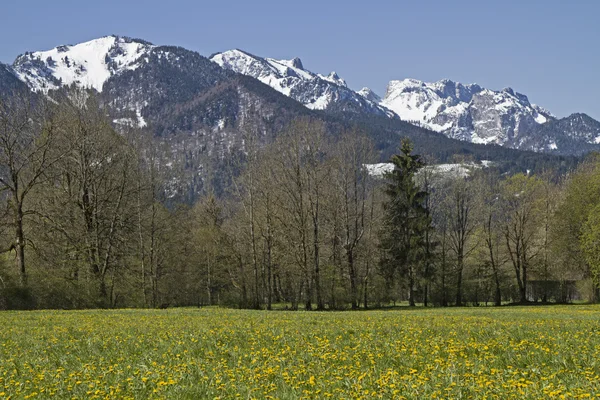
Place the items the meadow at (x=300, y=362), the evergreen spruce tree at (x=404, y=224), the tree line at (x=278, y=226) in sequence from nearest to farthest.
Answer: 1. the meadow at (x=300, y=362)
2. the tree line at (x=278, y=226)
3. the evergreen spruce tree at (x=404, y=224)

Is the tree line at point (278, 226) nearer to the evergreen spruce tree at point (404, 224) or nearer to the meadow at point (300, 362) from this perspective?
the evergreen spruce tree at point (404, 224)

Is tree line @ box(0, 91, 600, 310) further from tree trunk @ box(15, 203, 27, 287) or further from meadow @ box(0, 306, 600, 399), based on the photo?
meadow @ box(0, 306, 600, 399)

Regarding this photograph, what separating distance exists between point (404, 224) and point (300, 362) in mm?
48756

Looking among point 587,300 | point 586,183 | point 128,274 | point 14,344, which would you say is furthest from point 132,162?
point 587,300

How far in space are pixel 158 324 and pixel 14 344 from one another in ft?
17.3

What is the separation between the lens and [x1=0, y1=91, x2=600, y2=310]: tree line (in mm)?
37500

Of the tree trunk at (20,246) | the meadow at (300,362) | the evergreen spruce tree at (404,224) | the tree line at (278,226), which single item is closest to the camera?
the meadow at (300,362)

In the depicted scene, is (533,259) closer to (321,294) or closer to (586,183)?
(586,183)

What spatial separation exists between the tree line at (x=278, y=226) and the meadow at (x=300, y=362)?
65.1 feet

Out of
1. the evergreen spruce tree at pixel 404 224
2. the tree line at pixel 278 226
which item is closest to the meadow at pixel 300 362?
the tree line at pixel 278 226

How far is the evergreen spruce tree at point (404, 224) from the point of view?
56531 millimetres

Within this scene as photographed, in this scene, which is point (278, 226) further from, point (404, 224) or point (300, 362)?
point (300, 362)

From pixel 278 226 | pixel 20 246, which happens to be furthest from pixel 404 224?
pixel 20 246

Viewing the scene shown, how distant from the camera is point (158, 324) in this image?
18.0 m
